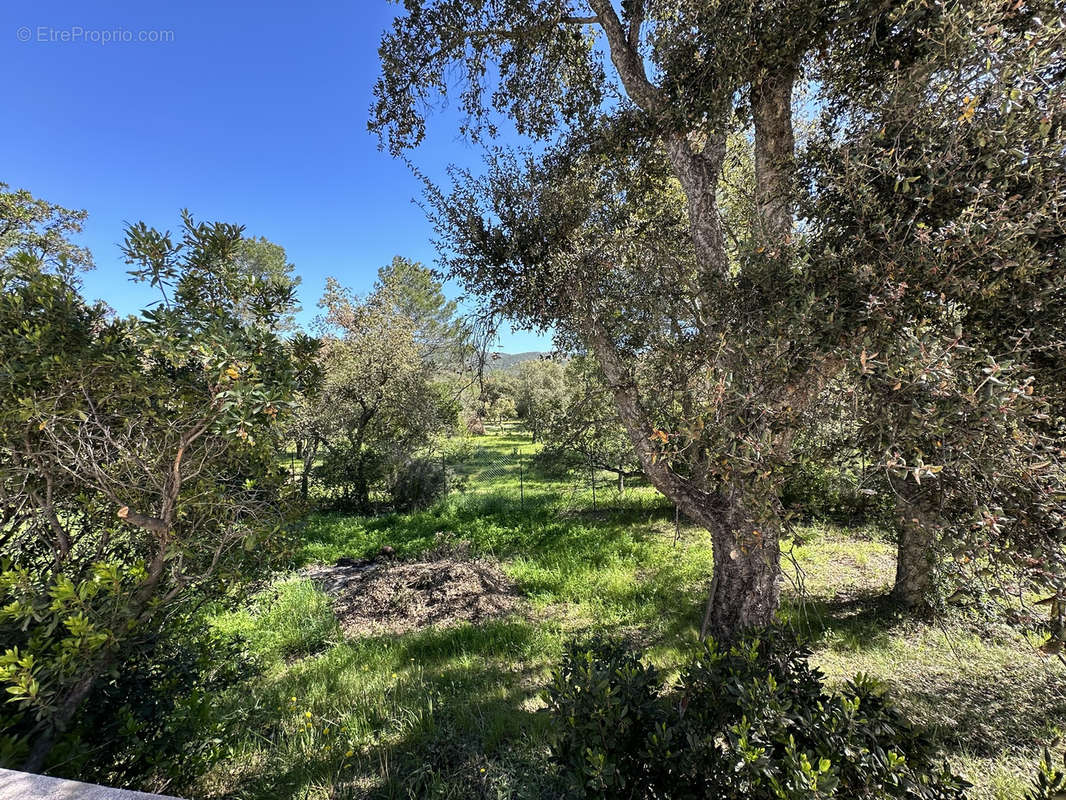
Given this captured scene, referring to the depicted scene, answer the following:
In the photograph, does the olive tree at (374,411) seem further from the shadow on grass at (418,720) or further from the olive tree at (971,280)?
the olive tree at (971,280)

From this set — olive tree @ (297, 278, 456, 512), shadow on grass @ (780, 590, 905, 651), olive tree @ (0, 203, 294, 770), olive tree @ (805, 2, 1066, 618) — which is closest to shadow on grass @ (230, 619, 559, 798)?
olive tree @ (0, 203, 294, 770)

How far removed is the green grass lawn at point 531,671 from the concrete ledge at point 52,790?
1.28m

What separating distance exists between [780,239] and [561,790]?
10.2ft

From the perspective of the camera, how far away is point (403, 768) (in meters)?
2.51

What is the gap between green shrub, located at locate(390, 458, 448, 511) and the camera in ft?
37.7

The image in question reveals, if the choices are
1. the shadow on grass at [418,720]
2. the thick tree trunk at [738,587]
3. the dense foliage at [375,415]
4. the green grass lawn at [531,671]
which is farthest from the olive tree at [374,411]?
the thick tree trunk at [738,587]

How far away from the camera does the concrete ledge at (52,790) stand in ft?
4.41

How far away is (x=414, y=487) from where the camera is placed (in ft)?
37.9

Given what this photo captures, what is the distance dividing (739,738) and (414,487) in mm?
10810

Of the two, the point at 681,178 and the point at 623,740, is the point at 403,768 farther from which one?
the point at 681,178

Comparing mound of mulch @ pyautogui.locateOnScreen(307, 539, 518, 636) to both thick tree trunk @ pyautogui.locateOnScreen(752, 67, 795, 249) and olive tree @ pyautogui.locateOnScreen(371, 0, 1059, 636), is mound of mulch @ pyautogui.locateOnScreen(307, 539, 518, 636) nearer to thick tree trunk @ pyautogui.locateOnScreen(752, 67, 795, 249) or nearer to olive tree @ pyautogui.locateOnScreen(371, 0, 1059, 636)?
olive tree @ pyautogui.locateOnScreen(371, 0, 1059, 636)

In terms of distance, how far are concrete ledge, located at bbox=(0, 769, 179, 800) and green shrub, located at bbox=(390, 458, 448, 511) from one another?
10158mm

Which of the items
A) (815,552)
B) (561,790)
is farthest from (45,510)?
(815,552)

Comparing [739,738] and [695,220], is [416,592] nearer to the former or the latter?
[739,738]
